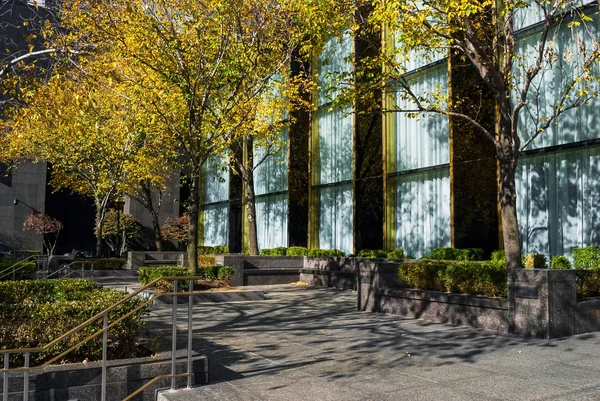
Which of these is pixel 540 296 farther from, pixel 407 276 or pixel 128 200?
pixel 128 200

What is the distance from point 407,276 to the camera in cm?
1548

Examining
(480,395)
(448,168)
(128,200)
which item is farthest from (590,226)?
(128,200)

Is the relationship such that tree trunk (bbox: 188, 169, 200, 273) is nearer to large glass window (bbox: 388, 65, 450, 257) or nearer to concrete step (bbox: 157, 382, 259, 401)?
large glass window (bbox: 388, 65, 450, 257)

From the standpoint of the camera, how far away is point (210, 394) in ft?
24.2

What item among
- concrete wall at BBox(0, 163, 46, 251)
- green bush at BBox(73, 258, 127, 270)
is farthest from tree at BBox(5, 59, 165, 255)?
concrete wall at BBox(0, 163, 46, 251)

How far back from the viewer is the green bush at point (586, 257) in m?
17.3

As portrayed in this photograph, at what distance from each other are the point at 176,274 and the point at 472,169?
1194 centimetres

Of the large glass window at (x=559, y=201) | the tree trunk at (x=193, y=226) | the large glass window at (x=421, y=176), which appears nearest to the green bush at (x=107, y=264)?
A: the tree trunk at (x=193, y=226)

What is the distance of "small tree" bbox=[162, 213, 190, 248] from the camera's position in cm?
4553

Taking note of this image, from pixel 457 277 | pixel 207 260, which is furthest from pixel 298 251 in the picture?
pixel 457 277

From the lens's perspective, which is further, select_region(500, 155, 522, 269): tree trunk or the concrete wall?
the concrete wall

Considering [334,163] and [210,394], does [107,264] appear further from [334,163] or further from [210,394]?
[210,394]

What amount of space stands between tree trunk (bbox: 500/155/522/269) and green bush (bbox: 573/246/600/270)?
479cm

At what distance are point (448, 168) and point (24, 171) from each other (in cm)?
3645
